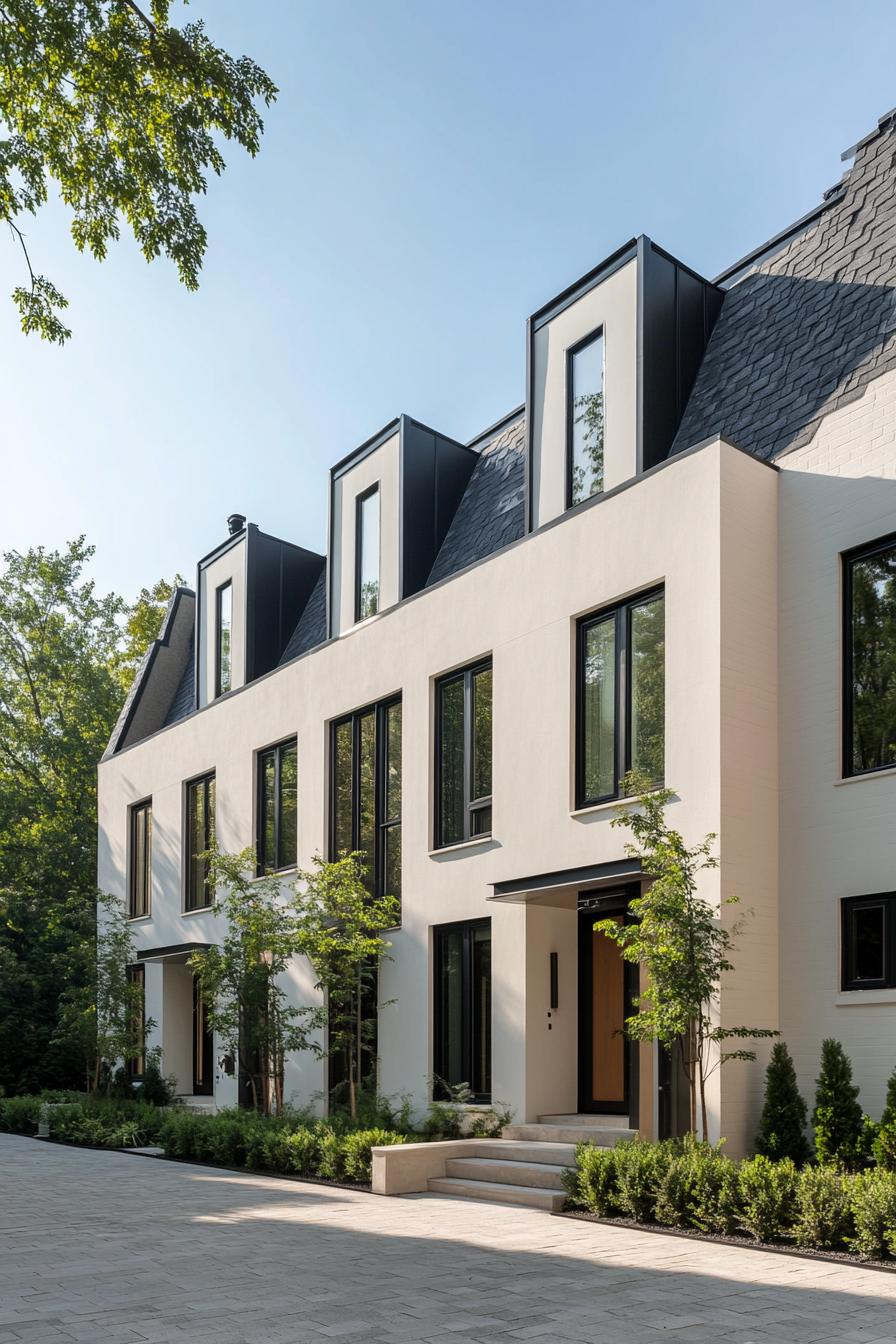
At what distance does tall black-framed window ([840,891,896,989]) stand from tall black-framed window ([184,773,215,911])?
13.9 meters

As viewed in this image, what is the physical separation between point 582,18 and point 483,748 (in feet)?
27.4

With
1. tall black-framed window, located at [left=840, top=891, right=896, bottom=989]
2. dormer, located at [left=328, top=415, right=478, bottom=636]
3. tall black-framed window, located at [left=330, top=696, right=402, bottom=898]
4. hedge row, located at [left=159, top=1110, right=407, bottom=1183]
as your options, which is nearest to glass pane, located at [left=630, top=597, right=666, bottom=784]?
tall black-framed window, located at [left=840, top=891, right=896, bottom=989]

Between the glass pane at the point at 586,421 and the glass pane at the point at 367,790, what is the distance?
5116 mm

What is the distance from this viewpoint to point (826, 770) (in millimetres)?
12047

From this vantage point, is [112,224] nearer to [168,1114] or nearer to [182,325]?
[182,325]

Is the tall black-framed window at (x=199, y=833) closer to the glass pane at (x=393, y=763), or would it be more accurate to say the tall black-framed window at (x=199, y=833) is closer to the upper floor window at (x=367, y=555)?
the upper floor window at (x=367, y=555)

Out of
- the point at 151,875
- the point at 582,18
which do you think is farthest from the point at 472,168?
the point at 151,875

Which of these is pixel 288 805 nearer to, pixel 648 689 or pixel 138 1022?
pixel 138 1022

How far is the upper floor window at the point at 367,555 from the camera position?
64.6 ft

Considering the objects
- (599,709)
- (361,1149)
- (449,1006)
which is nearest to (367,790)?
(449,1006)

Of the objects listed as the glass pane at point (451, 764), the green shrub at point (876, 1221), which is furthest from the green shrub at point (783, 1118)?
the glass pane at point (451, 764)

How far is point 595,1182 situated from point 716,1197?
4.49ft

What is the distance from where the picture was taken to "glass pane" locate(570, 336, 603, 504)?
15.3m

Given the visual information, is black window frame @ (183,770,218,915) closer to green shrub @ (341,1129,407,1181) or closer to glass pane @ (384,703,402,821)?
glass pane @ (384,703,402,821)
